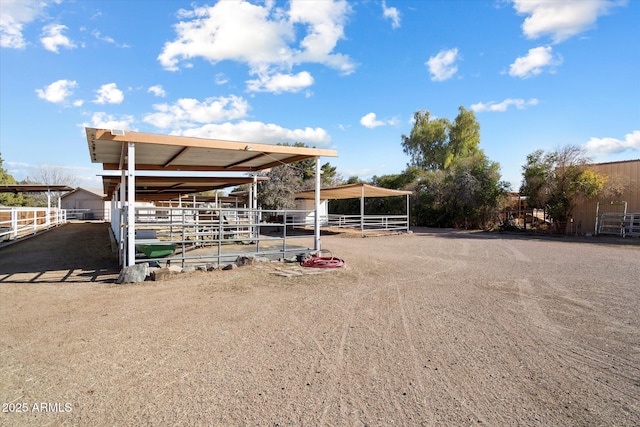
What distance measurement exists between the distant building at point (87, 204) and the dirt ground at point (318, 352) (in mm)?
35864

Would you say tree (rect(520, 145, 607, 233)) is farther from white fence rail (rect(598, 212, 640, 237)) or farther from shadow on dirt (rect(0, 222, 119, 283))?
shadow on dirt (rect(0, 222, 119, 283))

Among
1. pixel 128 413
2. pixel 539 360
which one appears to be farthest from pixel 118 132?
pixel 539 360

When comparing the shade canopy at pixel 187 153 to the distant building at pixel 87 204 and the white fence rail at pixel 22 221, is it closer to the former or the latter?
the white fence rail at pixel 22 221

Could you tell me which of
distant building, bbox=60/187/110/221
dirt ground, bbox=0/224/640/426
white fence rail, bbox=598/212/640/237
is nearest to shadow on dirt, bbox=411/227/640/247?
white fence rail, bbox=598/212/640/237

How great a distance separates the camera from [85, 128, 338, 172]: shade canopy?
7.38 meters

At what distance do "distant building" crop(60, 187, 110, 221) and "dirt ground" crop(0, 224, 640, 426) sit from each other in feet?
118

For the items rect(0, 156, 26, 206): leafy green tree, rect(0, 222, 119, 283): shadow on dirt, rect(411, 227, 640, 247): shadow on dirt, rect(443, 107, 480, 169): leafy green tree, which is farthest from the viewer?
rect(443, 107, 480, 169): leafy green tree

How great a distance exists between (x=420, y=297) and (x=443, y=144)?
33859 mm

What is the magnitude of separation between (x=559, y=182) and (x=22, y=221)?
27572 mm

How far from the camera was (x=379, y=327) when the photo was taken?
4410 millimetres

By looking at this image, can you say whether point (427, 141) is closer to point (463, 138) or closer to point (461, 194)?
point (463, 138)

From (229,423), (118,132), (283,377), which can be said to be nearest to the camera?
(229,423)

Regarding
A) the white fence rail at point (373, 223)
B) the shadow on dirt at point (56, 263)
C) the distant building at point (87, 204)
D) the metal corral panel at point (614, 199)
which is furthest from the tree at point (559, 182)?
the distant building at point (87, 204)

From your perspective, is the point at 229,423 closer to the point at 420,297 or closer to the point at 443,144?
the point at 420,297
